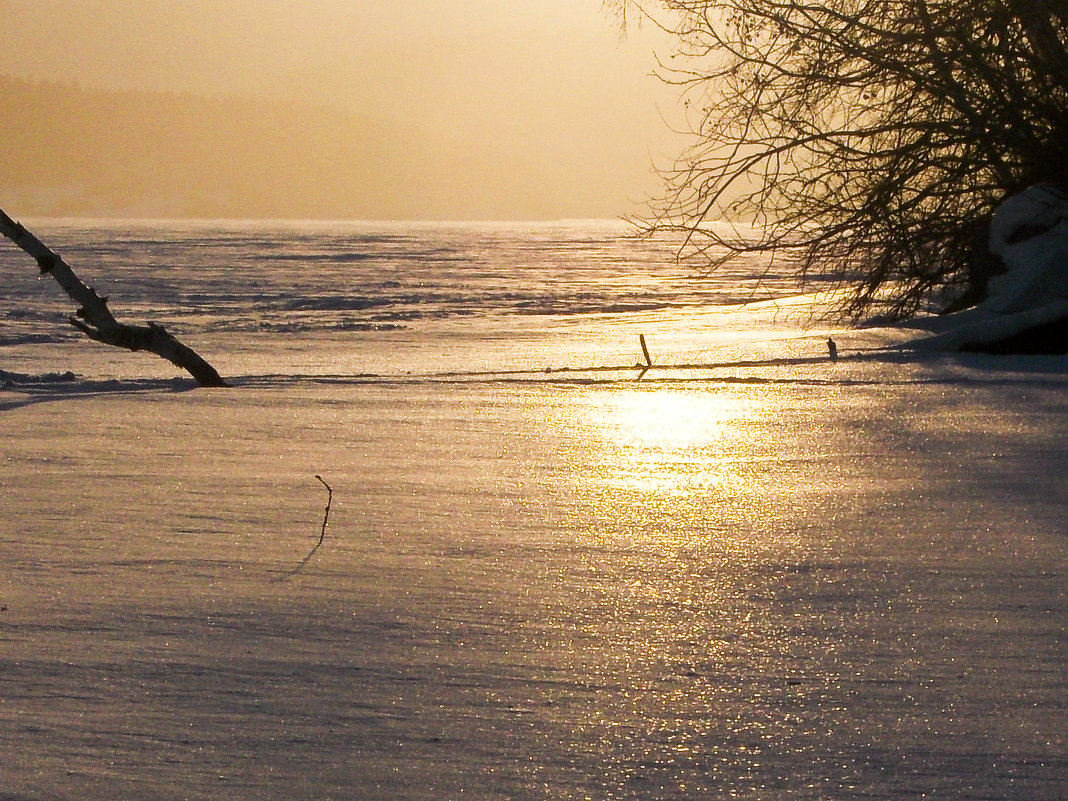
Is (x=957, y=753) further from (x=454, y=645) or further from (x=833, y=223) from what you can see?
(x=833, y=223)

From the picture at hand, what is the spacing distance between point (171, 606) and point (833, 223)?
7.24 meters

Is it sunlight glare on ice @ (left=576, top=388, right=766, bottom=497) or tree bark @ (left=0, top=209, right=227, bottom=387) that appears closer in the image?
sunlight glare on ice @ (left=576, top=388, right=766, bottom=497)

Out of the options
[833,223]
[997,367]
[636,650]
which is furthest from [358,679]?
[833,223]

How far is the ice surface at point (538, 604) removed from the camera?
181 cm

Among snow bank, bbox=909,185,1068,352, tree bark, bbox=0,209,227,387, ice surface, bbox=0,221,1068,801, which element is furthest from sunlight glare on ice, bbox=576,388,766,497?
snow bank, bbox=909,185,1068,352

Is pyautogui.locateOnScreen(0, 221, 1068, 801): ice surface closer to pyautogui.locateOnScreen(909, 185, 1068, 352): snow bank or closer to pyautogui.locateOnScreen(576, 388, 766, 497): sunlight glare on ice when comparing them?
pyautogui.locateOnScreen(576, 388, 766, 497): sunlight glare on ice

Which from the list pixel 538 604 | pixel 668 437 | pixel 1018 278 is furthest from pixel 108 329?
pixel 1018 278

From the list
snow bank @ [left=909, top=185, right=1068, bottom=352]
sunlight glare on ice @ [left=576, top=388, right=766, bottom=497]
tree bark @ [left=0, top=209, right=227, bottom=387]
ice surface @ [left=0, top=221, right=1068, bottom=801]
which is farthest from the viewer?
snow bank @ [left=909, top=185, right=1068, bottom=352]

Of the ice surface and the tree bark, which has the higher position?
the tree bark

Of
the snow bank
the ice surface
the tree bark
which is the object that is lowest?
the ice surface

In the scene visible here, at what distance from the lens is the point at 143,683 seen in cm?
210

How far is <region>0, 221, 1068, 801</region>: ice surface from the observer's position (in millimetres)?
1807

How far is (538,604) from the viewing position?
100 inches

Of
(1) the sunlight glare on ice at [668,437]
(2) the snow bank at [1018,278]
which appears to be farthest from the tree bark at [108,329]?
(2) the snow bank at [1018,278]
